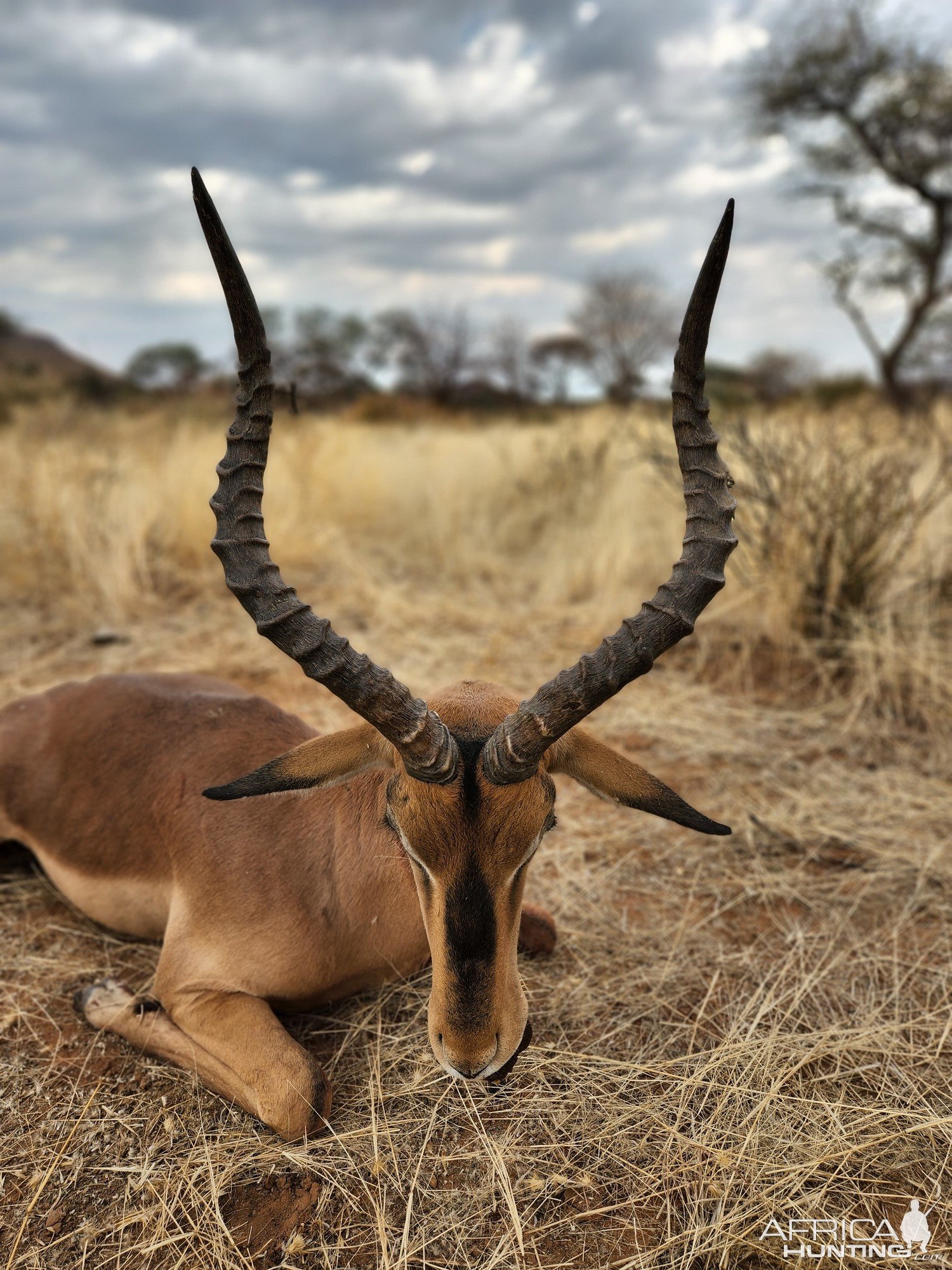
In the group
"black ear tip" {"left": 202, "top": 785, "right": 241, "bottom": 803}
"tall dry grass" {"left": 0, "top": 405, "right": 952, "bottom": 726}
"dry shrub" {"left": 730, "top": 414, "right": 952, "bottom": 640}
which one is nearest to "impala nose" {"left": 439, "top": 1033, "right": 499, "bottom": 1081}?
"black ear tip" {"left": 202, "top": 785, "right": 241, "bottom": 803}

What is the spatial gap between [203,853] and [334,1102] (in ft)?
3.28

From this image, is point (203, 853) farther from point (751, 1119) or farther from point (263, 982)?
point (751, 1119)

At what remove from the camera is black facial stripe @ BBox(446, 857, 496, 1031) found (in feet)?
7.65

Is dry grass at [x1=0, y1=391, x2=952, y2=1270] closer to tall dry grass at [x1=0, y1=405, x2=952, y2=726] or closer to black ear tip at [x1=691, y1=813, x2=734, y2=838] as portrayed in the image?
tall dry grass at [x1=0, y1=405, x2=952, y2=726]

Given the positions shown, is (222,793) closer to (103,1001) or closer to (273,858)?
(273,858)

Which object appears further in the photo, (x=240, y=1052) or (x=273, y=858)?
(x=273, y=858)

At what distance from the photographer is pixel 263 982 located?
3.02 metres

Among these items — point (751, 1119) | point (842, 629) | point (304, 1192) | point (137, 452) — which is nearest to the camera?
point (304, 1192)

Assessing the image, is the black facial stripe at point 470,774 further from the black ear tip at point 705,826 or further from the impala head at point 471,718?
the black ear tip at point 705,826

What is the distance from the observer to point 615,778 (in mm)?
2773

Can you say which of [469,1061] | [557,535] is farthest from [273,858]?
[557,535]

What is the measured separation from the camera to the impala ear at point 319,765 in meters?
2.64

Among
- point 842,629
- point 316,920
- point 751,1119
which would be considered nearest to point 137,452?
point 842,629

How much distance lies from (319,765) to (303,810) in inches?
25.0
